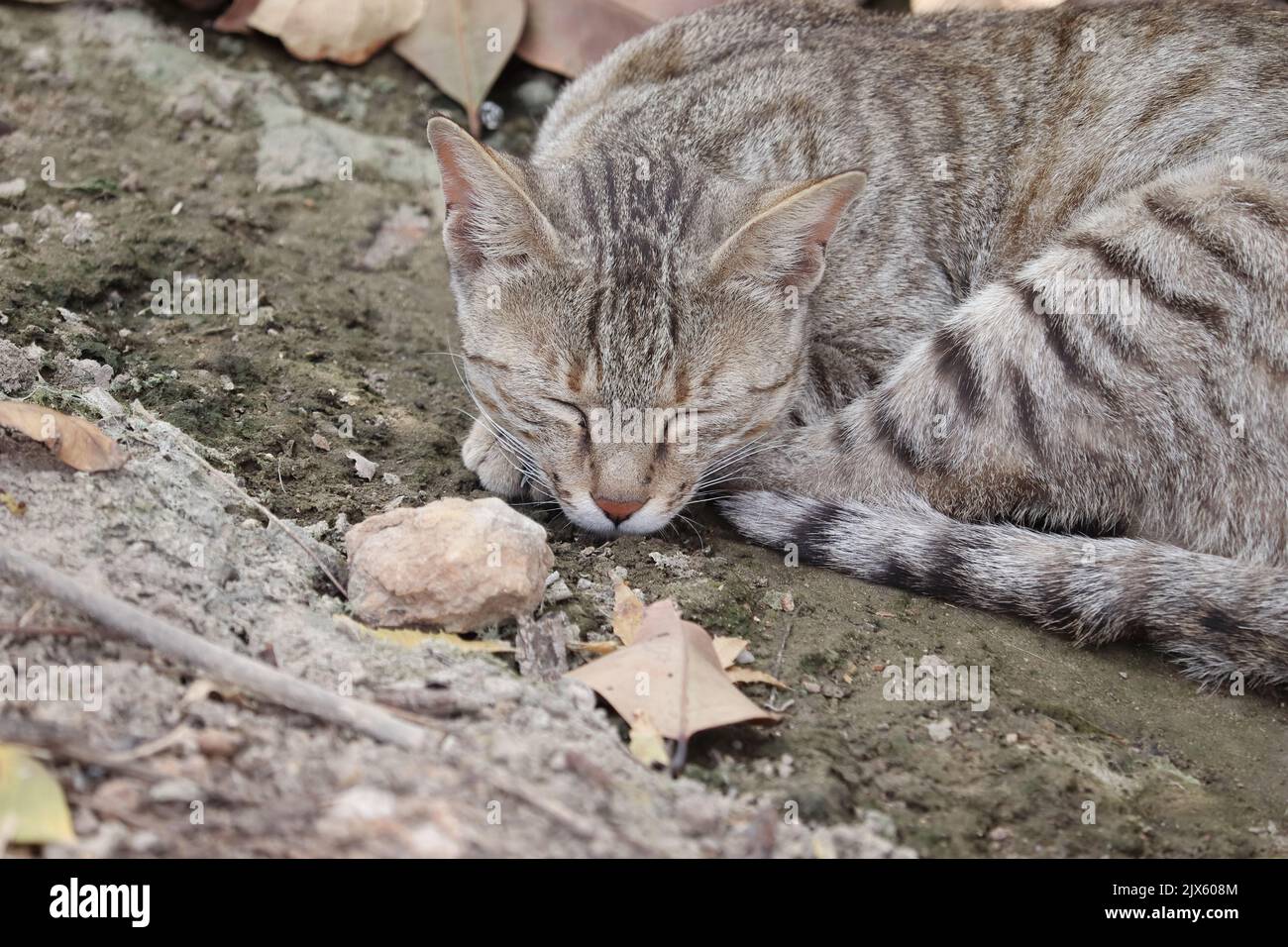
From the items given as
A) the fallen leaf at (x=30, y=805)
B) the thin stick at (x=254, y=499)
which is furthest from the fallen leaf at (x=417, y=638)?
the fallen leaf at (x=30, y=805)

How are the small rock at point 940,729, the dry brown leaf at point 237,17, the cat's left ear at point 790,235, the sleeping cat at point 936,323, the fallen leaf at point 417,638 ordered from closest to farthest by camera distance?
the fallen leaf at point 417,638, the small rock at point 940,729, the cat's left ear at point 790,235, the sleeping cat at point 936,323, the dry brown leaf at point 237,17

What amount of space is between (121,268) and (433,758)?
10.1 ft

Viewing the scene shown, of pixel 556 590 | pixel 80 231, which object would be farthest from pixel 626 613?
pixel 80 231

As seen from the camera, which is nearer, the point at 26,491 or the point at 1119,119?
the point at 26,491

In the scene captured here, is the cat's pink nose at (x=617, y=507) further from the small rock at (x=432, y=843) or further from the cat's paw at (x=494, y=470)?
the small rock at (x=432, y=843)

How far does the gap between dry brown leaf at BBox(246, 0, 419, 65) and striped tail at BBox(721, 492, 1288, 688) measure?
11.4 feet

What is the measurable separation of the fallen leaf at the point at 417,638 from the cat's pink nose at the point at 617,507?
698 millimetres

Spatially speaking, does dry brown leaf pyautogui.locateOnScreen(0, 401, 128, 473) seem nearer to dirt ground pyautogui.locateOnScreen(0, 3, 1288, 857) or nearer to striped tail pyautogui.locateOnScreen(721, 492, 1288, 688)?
dirt ground pyautogui.locateOnScreen(0, 3, 1288, 857)

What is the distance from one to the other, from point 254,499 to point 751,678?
155 cm

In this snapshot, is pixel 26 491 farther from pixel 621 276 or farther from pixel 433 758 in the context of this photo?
pixel 621 276

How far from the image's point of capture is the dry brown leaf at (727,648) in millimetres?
3285

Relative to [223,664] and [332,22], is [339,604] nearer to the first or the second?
[223,664]
